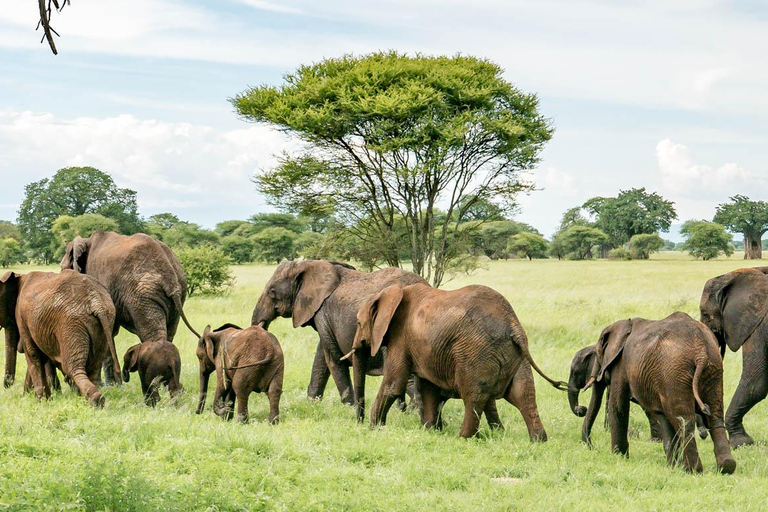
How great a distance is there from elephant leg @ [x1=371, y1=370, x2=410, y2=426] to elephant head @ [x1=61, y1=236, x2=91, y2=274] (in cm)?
625

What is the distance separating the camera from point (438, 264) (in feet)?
85.6

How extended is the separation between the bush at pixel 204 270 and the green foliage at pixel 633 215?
3411 inches

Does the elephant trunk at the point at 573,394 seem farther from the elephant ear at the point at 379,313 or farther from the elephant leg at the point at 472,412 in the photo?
the elephant ear at the point at 379,313

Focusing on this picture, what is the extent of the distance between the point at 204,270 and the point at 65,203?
3827 centimetres

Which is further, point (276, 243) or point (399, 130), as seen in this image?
point (276, 243)

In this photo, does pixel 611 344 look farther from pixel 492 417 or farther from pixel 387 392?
pixel 387 392

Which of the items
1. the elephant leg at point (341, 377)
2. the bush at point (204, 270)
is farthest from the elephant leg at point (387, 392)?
the bush at point (204, 270)

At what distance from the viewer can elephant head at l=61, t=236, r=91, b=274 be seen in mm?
14172

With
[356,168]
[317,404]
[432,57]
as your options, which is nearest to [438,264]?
[356,168]

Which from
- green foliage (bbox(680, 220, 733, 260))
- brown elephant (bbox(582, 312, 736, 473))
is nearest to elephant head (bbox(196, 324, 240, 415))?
brown elephant (bbox(582, 312, 736, 473))

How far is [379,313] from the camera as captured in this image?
34.7 ft

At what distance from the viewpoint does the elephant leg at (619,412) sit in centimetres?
949

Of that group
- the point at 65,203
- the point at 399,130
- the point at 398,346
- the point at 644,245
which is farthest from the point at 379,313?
the point at 644,245

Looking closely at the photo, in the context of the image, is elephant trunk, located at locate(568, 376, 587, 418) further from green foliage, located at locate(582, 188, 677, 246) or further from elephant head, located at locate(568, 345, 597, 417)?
green foliage, located at locate(582, 188, 677, 246)
